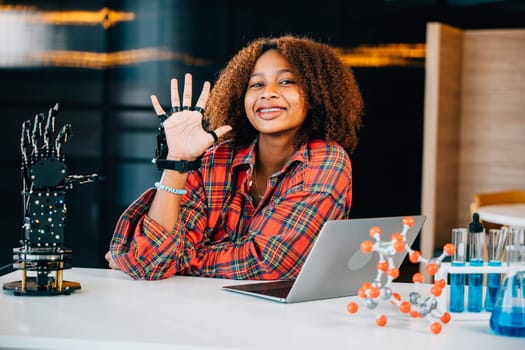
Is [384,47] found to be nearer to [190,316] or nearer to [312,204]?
[312,204]

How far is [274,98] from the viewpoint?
2768 millimetres

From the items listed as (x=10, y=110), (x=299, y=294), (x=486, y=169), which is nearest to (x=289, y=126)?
(x=299, y=294)

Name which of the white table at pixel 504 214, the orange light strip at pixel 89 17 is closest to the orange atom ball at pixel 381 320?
the white table at pixel 504 214

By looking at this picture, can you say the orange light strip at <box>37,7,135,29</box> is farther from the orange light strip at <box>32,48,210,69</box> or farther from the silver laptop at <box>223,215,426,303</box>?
the silver laptop at <box>223,215,426,303</box>

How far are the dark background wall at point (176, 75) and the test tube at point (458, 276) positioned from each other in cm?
394

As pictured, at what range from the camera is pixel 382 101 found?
5.89m

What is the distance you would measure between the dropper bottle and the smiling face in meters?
0.97

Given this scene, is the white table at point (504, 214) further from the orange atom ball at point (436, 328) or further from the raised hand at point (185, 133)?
the orange atom ball at point (436, 328)

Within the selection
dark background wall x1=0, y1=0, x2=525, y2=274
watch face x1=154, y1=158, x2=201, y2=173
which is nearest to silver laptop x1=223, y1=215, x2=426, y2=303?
watch face x1=154, y1=158, x2=201, y2=173

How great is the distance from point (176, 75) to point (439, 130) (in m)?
1.81

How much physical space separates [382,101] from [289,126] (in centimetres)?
320

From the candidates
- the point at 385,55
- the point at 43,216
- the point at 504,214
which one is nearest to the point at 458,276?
the point at 43,216

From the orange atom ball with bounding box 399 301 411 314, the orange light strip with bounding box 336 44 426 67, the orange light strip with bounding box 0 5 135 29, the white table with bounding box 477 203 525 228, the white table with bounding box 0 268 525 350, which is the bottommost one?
the white table with bounding box 477 203 525 228

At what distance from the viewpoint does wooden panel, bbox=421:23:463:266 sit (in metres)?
5.38
